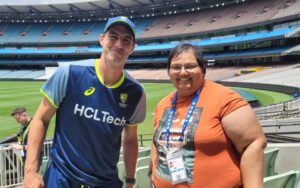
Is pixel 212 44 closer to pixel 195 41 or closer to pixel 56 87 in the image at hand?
pixel 195 41

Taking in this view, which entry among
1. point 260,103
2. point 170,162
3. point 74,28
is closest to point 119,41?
point 170,162

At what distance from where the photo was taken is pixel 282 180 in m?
2.24

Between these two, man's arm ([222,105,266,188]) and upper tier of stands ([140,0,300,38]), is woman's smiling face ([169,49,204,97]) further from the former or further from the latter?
upper tier of stands ([140,0,300,38])

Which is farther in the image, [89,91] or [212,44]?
[212,44]

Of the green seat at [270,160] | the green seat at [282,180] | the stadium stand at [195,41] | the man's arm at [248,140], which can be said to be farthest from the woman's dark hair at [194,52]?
the stadium stand at [195,41]

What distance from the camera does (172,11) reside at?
56875 millimetres

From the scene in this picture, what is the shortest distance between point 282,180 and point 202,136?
1.03 metres

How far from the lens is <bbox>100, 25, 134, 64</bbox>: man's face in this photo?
210 cm

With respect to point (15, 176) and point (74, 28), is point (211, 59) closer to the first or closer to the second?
point (74, 28)

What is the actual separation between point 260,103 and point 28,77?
51756 millimetres

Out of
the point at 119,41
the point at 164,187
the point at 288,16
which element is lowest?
the point at 164,187

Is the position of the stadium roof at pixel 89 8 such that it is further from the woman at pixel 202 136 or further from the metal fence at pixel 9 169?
the woman at pixel 202 136

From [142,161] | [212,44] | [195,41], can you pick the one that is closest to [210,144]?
[142,161]

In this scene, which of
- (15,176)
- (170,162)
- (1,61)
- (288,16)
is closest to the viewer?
(170,162)
